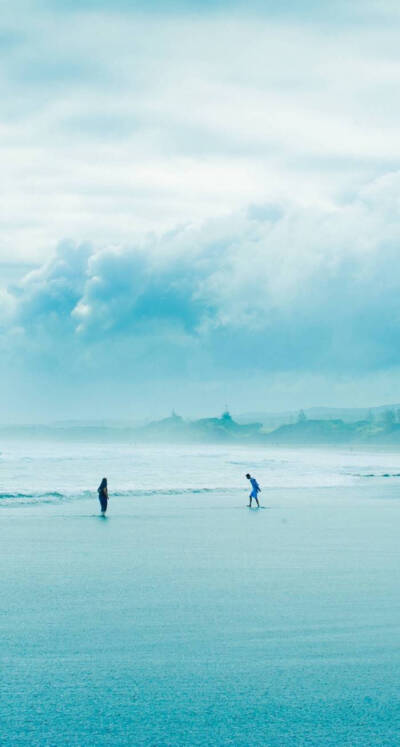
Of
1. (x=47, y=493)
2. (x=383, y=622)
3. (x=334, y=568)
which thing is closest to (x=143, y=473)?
(x=47, y=493)

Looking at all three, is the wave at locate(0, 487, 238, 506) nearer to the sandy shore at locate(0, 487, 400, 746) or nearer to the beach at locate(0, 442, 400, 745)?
the beach at locate(0, 442, 400, 745)

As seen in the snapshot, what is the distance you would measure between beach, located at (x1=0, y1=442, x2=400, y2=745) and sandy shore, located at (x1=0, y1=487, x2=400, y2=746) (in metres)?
0.02

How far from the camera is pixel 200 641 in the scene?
9953 mm

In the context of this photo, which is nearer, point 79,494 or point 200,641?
point 200,641

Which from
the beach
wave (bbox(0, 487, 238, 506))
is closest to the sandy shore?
the beach

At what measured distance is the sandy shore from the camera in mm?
7117

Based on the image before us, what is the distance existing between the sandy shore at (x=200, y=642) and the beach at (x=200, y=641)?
0.08ft

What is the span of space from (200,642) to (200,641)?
6 cm

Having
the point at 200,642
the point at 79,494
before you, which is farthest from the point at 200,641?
the point at 79,494

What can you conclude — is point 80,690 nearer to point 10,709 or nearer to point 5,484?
point 10,709

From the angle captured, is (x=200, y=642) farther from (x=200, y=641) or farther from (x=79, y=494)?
(x=79, y=494)

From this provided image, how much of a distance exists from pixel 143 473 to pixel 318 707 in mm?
52579

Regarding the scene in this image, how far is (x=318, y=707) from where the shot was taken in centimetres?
758

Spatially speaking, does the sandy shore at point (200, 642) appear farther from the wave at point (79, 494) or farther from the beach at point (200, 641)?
the wave at point (79, 494)
